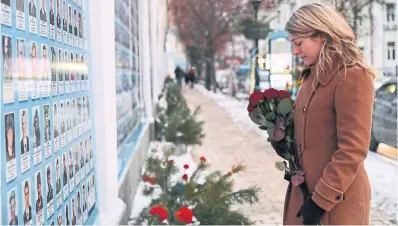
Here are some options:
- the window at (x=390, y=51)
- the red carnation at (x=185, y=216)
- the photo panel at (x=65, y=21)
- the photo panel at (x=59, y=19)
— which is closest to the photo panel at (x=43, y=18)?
the photo panel at (x=59, y=19)

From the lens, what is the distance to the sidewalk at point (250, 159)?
19.2ft

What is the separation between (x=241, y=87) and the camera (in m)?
36.0

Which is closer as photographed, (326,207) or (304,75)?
(326,207)

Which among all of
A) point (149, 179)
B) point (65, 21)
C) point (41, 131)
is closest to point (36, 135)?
point (41, 131)

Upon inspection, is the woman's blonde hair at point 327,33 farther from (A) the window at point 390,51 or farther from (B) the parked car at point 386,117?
(A) the window at point 390,51

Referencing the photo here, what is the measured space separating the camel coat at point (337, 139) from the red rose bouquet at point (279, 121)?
0.22 ft

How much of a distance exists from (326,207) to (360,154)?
25 cm

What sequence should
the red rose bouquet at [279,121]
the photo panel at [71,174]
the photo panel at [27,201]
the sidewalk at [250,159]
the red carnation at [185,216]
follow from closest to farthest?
1. the photo panel at [27,201]
2. the red rose bouquet at [279,121]
3. the photo panel at [71,174]
4. the red carnation at [185,216]
5. the sidewalk at [250,159]

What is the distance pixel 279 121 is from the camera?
2.67m

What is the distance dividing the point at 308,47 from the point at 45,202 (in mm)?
1202

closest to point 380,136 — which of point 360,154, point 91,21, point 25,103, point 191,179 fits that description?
point 191,179

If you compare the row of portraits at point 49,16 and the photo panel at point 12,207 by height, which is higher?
the row of portraits at point 49,16

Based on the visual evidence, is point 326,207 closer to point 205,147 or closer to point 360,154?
point 360,154

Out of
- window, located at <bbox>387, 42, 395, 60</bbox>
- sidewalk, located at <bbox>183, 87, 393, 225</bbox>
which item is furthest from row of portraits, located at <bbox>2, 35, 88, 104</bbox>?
window, located at <bbox>387, 42, 395, 60</bbox>
